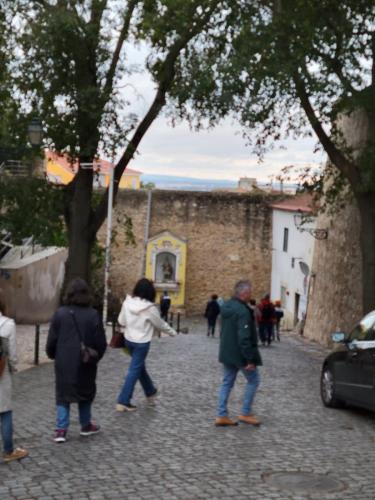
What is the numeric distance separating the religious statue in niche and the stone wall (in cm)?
81

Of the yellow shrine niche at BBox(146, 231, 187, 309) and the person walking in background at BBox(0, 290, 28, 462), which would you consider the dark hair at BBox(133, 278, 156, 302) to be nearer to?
the person walking in background at BBox(0, 290, 28, 462)

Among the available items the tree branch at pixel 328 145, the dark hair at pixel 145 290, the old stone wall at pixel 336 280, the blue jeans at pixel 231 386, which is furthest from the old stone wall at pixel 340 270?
the blue jeans at pixel 231 386

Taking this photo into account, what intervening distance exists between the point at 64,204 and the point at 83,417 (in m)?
12.4

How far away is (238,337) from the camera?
31.7 feet

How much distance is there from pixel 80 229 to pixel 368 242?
6.23 m

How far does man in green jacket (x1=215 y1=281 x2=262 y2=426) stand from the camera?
9.62 m

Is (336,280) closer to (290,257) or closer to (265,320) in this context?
(265,320)

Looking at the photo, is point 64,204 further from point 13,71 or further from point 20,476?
point 20,476

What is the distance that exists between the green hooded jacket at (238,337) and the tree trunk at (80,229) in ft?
35.7

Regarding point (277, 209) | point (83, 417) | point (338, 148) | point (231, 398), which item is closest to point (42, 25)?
point (338, 148)

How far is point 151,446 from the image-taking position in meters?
8.63

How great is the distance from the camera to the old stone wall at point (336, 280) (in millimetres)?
26344

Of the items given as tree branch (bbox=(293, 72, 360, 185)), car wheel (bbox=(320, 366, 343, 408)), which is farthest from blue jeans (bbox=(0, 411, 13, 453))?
tree branch (bbox=(293, 72, 360, 185))

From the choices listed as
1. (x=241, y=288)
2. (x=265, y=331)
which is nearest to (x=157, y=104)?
(x=265, y=331)
